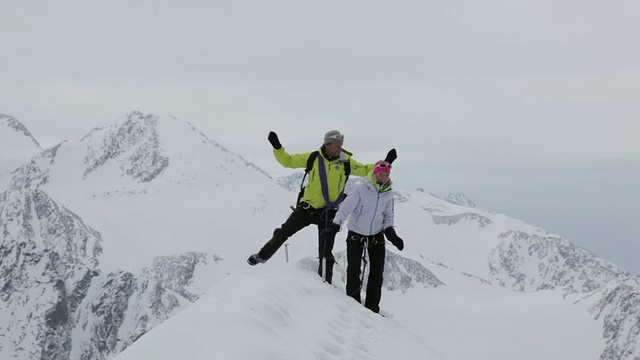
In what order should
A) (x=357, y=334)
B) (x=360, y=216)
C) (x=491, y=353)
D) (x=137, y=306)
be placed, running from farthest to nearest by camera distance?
(x=137, y=306)
(x=491, y=353)
(x=360, y=216)
(x=357, y=334)

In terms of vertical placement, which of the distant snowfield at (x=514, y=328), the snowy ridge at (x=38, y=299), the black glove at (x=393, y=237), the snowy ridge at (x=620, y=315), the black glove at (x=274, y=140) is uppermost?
the black glove at (x=274, y=140)

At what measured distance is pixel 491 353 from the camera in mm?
138250

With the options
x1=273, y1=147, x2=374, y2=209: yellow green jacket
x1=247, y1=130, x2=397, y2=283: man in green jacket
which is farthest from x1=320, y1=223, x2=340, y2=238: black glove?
x1=273, y1=147, x2=374, y2=209: yellow green jacket

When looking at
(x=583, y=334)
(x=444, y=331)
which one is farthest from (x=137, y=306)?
(x=583, y=334)

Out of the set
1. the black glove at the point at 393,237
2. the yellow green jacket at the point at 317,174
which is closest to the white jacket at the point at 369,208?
the black glove at the point at 393,237

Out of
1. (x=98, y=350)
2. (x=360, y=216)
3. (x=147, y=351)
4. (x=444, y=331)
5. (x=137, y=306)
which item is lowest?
(x=98, y=350)

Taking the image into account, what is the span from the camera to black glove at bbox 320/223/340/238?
12.3 metres

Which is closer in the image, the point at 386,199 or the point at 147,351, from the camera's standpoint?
the point at 147,351

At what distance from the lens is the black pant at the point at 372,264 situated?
12.7m

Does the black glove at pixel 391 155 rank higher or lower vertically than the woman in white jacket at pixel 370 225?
higher

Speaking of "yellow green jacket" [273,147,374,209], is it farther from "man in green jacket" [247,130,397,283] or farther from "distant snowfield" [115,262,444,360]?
"distant snowfield" [115,262,444,360]

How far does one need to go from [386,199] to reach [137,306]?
164022 millimetres

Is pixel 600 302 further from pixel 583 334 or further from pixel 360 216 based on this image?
pixel 360 216

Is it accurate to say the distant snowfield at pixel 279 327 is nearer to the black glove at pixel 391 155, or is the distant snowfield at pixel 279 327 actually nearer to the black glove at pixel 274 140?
the black glove at pixel 274 140
